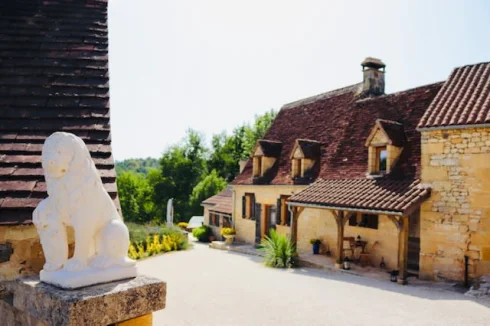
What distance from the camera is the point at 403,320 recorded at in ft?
25.8

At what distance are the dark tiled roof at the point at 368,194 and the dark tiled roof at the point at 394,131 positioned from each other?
1.37 meters

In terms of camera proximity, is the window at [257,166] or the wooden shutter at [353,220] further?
the window at [257,166]

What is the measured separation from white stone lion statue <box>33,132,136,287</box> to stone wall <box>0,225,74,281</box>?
0.66 m

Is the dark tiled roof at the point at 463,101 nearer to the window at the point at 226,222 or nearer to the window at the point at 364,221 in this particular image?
the window at the point at 364,221

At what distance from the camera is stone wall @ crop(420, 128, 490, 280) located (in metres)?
10.5

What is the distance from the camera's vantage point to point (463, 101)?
11461 mm

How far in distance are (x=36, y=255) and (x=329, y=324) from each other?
5713 mm

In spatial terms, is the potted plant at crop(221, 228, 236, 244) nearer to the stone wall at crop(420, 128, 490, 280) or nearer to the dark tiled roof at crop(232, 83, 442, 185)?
the dark tiled roof at crop(232, 83, 442, 185)

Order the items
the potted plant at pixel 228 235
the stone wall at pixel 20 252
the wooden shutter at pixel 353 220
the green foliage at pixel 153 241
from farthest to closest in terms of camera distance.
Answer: the potted plant at pixel 228 235, the green foliage at pixel 153 241, the wooden shutter at pixel 353 220, the stone wall at pixel 20 252

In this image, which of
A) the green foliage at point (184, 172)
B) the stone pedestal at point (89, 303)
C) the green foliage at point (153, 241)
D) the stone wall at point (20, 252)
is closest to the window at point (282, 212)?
the green foliage at point (153, 241)

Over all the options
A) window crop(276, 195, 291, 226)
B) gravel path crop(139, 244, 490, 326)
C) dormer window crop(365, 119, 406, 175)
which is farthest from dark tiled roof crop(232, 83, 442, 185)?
gravel path crop(139, 244, 490, 326)

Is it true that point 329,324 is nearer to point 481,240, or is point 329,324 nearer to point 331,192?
point 481,240

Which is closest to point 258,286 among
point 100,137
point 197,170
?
point 100,137

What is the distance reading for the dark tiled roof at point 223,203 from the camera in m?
23.5
